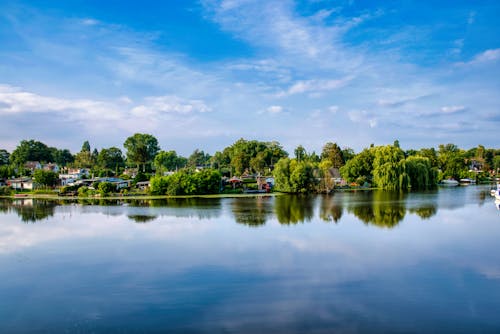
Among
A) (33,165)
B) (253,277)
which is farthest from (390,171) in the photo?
(33,165)

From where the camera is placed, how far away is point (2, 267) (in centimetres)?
1270

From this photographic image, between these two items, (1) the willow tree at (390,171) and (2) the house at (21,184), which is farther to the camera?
(2) the house at (21,184)

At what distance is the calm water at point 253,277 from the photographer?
26.8 ft

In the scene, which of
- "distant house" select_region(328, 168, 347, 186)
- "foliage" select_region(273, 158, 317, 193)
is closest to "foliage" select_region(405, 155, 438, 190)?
"distant house" select_region(328, 168, 347, 186)

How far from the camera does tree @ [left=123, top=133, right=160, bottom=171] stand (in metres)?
69.1

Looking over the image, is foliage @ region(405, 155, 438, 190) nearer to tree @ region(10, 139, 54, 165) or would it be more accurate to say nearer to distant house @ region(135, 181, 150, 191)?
distant house @ region(135, 181, 150, 191)

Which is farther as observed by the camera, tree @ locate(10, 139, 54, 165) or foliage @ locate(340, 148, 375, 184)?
tree @ locate(10, 139, 54, 165)

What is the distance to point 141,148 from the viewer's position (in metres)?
68.6

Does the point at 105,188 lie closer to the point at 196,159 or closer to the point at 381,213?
the point at 381,213

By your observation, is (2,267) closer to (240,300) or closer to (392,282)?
(240,300)

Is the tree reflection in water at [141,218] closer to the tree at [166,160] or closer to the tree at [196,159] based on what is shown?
the tree at [166,160]

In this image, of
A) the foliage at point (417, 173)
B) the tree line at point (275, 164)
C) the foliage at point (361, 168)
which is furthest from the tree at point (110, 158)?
the foliage at point (417, 173)

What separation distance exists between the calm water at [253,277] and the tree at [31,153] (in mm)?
66408

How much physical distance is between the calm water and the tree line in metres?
22.8
